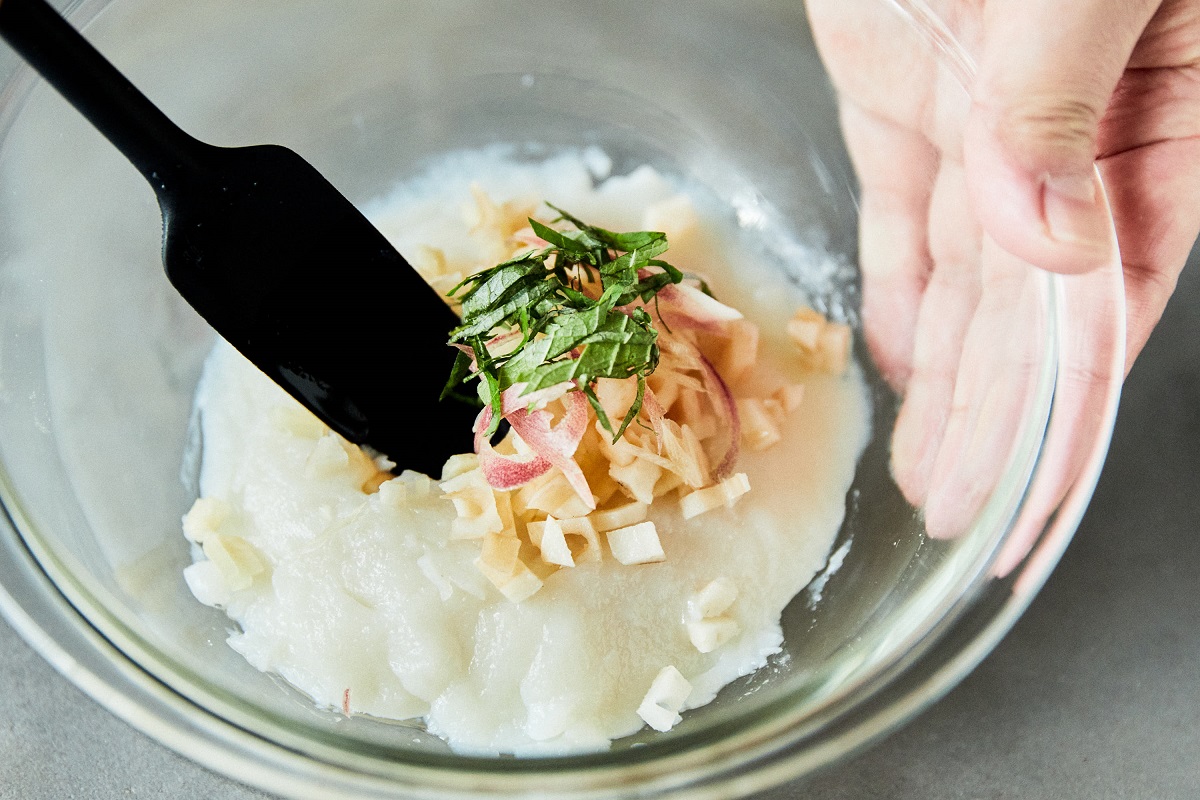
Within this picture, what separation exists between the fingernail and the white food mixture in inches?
18.6

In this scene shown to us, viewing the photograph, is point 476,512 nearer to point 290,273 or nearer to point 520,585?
point 520,585

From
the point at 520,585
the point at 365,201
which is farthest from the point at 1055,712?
the point at 365,201

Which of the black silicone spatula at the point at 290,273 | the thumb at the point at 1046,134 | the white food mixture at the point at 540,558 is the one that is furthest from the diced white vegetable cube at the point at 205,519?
the thumb at the point at 1046,134

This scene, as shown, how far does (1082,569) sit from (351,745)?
1241 millimetres

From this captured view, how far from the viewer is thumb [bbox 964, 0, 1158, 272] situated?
1071 millimetres

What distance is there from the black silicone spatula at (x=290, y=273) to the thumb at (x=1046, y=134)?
772 millimetres

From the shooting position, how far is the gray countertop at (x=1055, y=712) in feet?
→ 4.77

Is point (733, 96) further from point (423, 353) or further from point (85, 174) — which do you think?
point (85, 174)

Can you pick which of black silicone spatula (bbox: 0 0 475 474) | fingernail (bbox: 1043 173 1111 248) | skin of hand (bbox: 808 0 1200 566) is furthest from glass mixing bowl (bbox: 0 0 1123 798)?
black silicone spatula (bbox: 0 0 475 474)

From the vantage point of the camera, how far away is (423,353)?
1.36 metres

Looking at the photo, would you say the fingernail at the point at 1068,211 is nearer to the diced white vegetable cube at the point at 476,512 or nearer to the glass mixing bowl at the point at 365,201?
the glass mixing bowl at the point at 365,201

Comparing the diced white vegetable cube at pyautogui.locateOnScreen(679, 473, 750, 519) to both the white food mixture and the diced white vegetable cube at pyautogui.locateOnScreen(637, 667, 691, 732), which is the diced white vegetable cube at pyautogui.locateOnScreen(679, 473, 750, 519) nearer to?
the white food mixture

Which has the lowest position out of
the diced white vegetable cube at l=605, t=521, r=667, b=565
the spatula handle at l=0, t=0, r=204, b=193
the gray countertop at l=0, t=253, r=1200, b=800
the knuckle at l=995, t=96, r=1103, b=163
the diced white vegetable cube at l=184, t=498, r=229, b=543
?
the gray countertop at l=0, t=253, r=1200, b=800

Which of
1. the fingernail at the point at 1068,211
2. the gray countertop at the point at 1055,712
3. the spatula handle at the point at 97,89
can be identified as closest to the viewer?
the spatula handle at the point at 97,89
